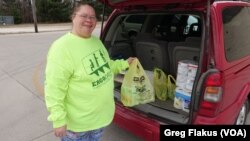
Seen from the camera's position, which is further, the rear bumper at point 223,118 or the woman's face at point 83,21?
the rear bumper at point 223,118

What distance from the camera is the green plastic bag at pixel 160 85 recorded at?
12.7 feet

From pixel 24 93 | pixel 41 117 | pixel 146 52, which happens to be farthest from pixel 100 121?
pixel 24 93

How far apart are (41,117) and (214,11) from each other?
3012 millimetres

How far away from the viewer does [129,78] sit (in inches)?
128

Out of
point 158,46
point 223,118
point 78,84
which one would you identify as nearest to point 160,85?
point 158,46

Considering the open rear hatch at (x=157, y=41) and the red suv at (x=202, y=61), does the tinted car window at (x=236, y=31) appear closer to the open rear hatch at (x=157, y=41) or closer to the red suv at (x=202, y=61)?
the red suv at (x=202, y=61)

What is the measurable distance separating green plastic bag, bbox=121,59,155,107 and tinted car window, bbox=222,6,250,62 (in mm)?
889

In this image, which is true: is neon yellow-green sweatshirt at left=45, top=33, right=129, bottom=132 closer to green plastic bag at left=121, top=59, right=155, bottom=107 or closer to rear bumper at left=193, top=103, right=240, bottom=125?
green plastic bag at left=121, top=59, right=155, bottom=107

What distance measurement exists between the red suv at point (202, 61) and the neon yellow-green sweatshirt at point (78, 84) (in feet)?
2.55

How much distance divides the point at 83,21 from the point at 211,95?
1.35m

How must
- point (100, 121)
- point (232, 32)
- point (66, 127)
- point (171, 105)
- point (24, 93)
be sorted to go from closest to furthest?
point (66, 127)
point (100, 121)
point (232, 32)
point (171, 105)
point (24, 93)

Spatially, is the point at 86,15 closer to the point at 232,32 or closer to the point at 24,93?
the point at 232,32

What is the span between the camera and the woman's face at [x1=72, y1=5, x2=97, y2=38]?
7.91 feet

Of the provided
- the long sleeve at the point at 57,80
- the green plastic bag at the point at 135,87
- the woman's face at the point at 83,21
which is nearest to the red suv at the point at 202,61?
the green plastic bag at the point at 135,87
